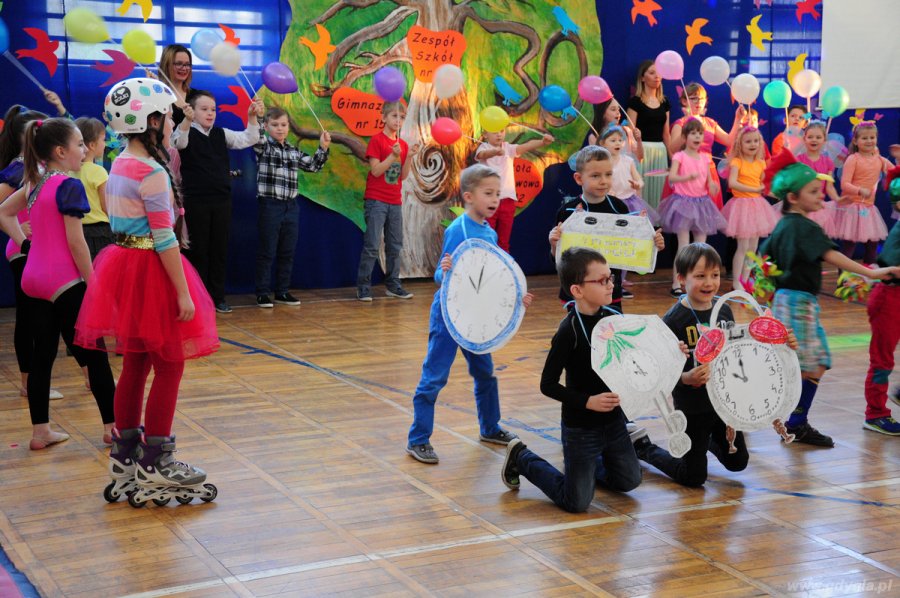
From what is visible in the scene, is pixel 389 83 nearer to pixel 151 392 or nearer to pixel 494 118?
pixel 494 118

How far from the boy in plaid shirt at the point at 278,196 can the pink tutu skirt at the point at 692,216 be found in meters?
3.02

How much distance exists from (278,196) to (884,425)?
4799mm

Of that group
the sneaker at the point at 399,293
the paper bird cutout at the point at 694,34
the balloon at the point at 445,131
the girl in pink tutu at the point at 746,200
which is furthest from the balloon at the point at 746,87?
the sneaker at the point at 399,293

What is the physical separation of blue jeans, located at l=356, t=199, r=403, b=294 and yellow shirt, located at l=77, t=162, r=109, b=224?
101 inches

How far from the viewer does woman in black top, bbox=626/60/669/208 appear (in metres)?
9.51

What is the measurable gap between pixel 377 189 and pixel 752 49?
4.54 m

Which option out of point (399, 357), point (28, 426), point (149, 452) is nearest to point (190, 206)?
point (399, 357)

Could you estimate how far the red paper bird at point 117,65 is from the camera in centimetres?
767

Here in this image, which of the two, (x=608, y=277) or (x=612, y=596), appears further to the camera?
(x=608, y=277)

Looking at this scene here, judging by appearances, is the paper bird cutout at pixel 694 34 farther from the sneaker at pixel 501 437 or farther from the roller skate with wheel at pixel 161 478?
the roller skate with wheel at pixel 161 478

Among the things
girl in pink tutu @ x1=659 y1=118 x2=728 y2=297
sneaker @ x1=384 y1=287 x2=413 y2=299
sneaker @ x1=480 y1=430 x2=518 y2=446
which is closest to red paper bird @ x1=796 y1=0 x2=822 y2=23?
girl in pink tutu @ x1=659 y1=118 x2=728 y2=297

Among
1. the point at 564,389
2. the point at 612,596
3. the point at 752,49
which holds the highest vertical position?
the point at 752,49

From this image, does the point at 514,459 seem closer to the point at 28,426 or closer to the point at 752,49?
the point at 28,426

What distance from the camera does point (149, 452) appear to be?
378 centimetres
